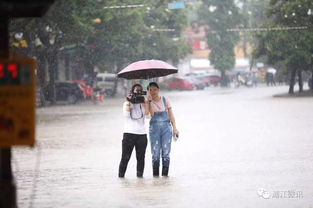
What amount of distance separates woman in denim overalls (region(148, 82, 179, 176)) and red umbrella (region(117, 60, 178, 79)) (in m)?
0.51

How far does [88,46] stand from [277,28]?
13.7m

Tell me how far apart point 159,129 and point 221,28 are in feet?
243

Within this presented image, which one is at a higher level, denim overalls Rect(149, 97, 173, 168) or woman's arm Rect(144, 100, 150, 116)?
woman's arm Rect(144, 100, 150, 116)

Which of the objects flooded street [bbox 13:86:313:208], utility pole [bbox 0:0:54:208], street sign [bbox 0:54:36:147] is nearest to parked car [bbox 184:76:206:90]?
flooded street [bbox 13:86:313:208]

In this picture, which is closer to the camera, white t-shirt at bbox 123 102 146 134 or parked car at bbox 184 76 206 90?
white t-shirt at bbox 123 102 146 134

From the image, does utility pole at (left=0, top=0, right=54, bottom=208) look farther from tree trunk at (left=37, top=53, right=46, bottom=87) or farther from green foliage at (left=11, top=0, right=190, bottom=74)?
tree trunk at (left=37, top=53, right=46, bottom=87)

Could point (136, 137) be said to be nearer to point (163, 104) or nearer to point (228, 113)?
point (163, 104)

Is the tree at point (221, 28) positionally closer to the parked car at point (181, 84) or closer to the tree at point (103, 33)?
the parked car at point (181, 84)

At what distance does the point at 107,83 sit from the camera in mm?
62094

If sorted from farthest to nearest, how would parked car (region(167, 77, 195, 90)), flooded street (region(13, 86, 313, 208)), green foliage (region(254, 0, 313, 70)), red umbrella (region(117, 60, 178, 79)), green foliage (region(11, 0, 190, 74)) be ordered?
1. parked car (region(167, 77, 195, 90))
2. green foliage (region(254, 0, 313, 70))
3. green foliage (region(11, 0, 190, 74))
4. red umbrella (region(117, 60, 178, 79))
5. flooded street (region(13, 86, 313, 208))

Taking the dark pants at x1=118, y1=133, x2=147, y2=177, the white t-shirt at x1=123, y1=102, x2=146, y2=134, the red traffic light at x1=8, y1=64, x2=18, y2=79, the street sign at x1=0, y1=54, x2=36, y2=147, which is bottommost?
the dark pants at x1=118, y1=133, x2=147, y2=177

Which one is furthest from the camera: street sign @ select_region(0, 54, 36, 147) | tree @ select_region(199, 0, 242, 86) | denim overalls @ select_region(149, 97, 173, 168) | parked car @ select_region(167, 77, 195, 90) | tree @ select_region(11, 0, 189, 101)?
tree @ select_region(199, 0, 242, 86)

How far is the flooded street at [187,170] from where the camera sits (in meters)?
10.7

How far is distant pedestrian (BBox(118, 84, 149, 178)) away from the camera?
43.6 ft
